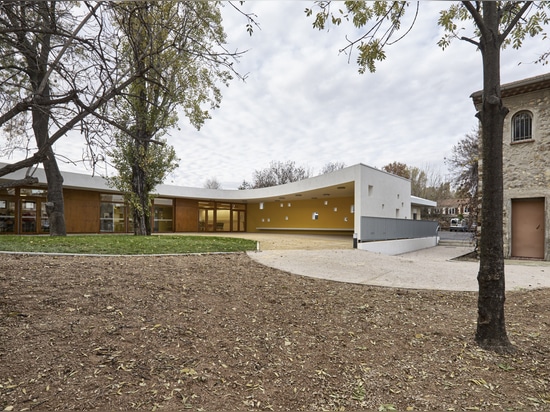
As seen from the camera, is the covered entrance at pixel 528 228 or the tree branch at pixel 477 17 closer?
the tree branch at pixel 477 17

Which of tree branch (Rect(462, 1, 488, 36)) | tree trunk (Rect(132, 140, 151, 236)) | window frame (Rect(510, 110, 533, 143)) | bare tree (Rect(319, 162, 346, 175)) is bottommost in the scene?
tree trunk (Rect(132, 140, 151, 236))

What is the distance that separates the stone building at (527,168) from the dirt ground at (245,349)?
7235 millimetres

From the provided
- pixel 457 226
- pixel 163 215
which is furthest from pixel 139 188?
pixel 457 226

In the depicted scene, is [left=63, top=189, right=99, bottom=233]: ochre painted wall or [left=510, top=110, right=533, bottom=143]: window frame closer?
[left=510, top=110, right=533, bottom=143]: window frame

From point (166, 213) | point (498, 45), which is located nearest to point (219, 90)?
point (498, 45)

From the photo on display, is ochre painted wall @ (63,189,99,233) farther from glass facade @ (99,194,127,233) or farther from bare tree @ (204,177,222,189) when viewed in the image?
bare tree @ (204,177,222,189)

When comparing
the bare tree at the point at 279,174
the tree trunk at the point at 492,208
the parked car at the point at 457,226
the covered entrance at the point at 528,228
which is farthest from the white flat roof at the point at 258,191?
the bare tree at the point at 279,174

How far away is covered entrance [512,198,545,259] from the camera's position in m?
9.90

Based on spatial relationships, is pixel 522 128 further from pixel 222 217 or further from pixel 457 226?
pixel 457 226

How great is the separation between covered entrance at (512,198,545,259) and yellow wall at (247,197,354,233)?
32.7ft

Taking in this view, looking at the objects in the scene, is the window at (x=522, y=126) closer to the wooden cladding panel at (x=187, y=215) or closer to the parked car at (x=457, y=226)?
the wooden cladding panel at (x=187, y=215)

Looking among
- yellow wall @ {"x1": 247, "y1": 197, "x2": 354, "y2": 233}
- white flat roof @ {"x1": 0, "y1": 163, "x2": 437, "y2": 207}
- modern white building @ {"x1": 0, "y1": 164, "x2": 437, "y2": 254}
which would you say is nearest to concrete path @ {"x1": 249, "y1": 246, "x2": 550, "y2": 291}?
modern white building @ {"x1": 0, "y1": 164, "x2": 437, "y2": 254}

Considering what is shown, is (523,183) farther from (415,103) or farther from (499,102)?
(499,102)

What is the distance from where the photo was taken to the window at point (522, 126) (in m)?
9.88
